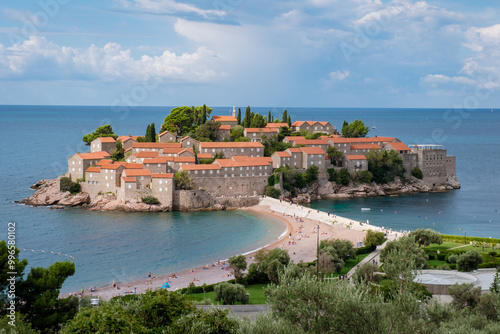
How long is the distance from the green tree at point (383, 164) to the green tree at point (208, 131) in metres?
18.8

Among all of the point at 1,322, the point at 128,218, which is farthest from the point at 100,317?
the point at 128,218

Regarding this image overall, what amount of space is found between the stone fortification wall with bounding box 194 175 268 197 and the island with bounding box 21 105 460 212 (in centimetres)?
10

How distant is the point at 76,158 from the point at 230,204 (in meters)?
17.1

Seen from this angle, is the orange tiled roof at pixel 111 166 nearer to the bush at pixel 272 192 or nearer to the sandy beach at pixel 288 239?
the sandy beach at pixel 288 239

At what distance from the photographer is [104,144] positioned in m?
61.3

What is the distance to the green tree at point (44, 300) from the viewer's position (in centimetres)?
1975

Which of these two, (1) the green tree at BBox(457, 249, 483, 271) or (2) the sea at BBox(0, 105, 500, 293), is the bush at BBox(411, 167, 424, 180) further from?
(1) the green tree at BBox(457, 249, 483, 271)

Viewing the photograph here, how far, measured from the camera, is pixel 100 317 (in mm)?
14359

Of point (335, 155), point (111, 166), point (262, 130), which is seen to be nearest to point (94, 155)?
point (111, 166)

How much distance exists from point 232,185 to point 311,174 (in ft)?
32.2

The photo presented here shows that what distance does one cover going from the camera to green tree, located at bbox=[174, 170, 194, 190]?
173 feet

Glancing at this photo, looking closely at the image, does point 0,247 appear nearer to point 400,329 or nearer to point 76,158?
point 400,329

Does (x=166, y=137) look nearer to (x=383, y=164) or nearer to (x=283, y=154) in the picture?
(x=283, y=154)

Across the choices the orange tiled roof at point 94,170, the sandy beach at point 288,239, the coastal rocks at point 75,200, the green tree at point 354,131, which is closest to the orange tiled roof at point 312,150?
the sandy beach at point 288,239
